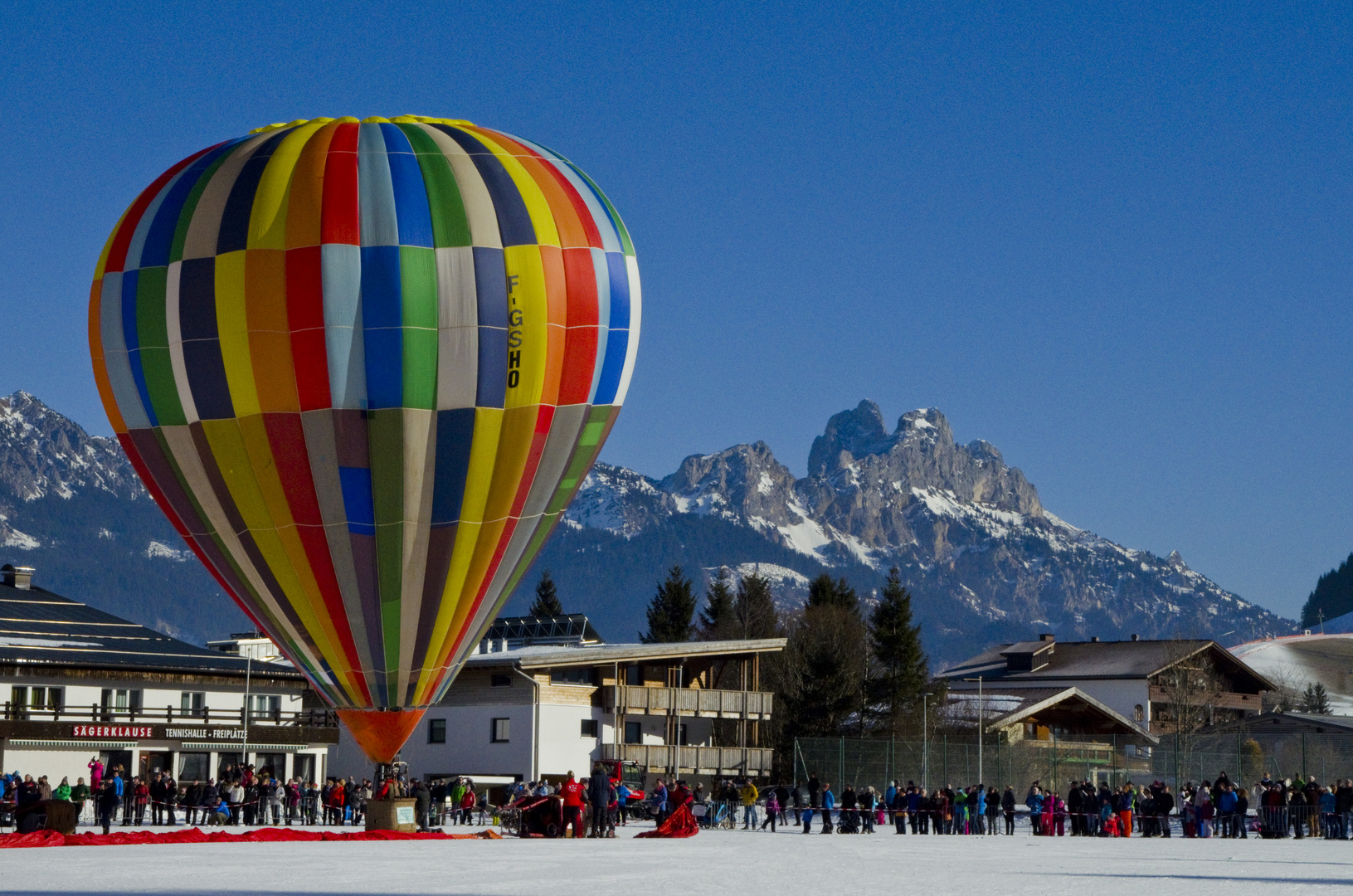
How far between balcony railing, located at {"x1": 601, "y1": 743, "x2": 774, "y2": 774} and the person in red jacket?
72.8ft

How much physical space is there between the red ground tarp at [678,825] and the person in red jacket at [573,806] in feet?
5.19

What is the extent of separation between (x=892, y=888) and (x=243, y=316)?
41.6ft

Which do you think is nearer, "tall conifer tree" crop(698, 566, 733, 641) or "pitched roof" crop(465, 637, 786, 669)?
"pitched roof" crop(465, 637, 786, 669)

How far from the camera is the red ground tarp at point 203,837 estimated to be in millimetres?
26484

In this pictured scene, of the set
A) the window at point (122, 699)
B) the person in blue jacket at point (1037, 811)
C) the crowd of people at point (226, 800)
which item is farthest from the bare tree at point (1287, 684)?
the crowd of people at point (226, 800)

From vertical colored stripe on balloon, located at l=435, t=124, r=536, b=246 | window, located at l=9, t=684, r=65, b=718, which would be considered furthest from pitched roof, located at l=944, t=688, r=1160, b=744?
vertical colored stripe on balloon, located at l=435, t=124, r=536, b=246

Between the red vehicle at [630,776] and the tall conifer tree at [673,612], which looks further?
the tall conifer tree at [673,612]

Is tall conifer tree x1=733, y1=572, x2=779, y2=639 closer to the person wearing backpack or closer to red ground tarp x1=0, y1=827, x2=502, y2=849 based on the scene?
the person wearing backpack

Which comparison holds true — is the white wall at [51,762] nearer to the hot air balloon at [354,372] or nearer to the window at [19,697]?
the window at [19,697]

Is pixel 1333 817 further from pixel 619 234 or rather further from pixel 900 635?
pixel 900 635

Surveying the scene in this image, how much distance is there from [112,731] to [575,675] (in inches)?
606

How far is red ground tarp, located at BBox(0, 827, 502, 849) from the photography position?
26484 millimetres

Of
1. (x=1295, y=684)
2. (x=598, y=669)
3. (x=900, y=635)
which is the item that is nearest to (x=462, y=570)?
(x=598, y=669)

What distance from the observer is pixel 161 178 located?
27391 millimetres
